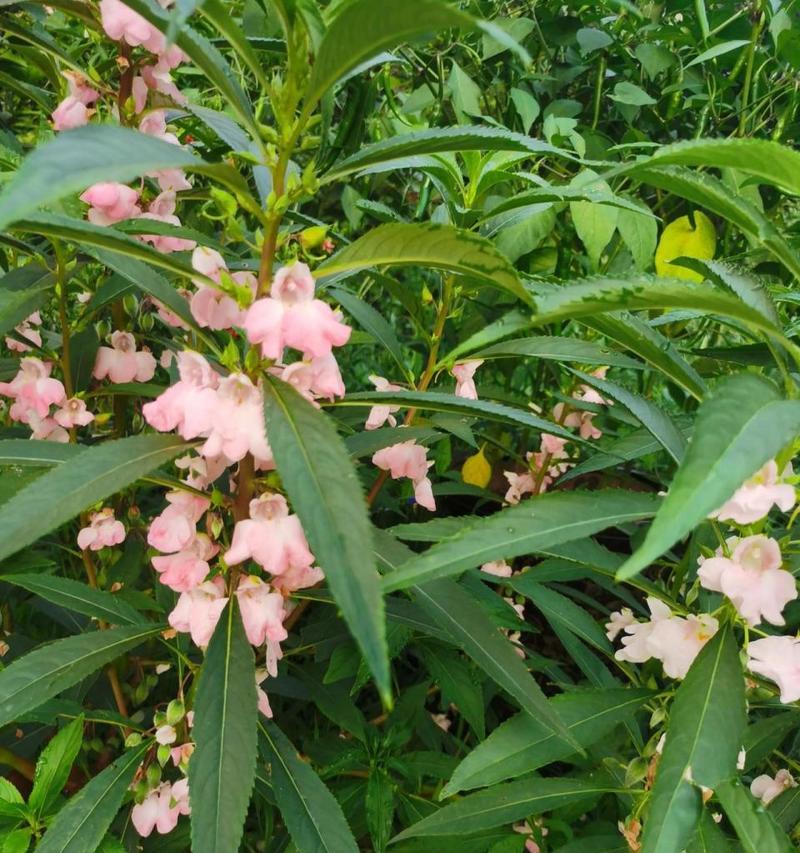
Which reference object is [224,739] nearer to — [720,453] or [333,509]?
[333,509]

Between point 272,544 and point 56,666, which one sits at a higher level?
point 272,544

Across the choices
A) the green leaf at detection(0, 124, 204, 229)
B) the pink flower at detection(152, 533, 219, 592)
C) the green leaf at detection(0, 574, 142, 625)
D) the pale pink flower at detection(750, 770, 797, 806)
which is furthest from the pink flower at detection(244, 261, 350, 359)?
the pale pink flower at detection(750, 770, 797, 806)

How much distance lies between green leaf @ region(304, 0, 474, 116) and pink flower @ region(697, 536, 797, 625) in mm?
511

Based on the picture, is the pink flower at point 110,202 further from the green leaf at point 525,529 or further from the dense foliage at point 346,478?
the green leaf at point 525,529

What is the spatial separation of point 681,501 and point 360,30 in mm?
370

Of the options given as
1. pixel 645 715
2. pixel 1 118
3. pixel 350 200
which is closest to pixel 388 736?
pixel 645 715

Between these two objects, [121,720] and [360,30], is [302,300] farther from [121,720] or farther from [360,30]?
[121,720]

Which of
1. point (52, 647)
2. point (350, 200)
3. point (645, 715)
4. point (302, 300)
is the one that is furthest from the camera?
point (350, 200)

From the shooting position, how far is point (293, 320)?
2.05 feet

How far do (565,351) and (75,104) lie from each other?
70cm

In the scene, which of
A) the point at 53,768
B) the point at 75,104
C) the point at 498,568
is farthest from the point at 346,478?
the point at 498,568

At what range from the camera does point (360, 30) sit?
513 mm

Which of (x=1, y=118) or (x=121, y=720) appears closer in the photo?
(x=121, y=720)

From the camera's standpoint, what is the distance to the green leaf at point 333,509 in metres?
0.46
